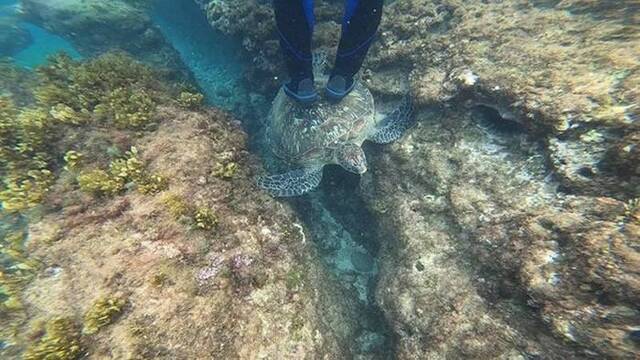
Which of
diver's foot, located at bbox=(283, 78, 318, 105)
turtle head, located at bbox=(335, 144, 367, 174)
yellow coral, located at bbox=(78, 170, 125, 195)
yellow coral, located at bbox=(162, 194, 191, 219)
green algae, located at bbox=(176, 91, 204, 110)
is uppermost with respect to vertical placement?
diver's foot, located at bbox=(283, 78, 318, 105)

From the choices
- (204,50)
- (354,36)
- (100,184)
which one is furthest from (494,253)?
(204,50)

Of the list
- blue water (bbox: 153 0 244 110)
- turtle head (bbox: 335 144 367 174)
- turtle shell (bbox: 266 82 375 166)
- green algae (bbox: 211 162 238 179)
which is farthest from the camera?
blue water (bbox: 153 0 244 110)

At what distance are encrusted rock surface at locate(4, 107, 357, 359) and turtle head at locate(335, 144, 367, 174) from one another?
4.41 ft

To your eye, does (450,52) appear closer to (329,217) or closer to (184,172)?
(329,217)

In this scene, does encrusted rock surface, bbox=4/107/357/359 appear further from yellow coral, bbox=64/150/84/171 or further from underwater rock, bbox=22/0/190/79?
underwater rock, bbox=22/0/190/79

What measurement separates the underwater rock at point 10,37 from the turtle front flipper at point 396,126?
1801 cm

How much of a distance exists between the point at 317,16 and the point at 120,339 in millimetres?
6018

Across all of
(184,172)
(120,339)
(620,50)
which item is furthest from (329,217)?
(620,50)

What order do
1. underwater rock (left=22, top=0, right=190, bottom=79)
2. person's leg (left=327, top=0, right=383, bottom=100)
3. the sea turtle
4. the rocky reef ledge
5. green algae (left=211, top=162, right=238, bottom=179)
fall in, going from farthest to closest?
underwater rock (left=22, top=0, right=190, bottom=79) → the sea turtle → person's leg (left=327, top=0, right=383, bottom=100) → green algae (left=211, top=162, right=238, bottom=179) → the rocky reef ledge

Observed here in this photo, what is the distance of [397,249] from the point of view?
184 inches

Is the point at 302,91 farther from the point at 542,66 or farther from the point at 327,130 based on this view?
the point at 542,66

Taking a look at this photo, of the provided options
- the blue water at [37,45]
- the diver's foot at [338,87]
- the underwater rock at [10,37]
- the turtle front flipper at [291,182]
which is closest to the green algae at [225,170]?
the turtle front flipper at [291,182]

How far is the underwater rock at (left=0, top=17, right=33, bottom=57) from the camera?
607 inches

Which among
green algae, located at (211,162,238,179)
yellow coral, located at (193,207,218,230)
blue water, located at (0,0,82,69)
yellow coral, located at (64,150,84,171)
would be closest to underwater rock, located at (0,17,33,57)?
blue water, located at (0,0,82,69)
